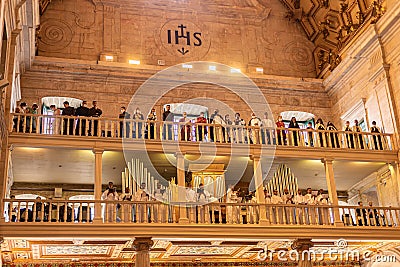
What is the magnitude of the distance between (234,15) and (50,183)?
11120 mm

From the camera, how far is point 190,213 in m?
17.5

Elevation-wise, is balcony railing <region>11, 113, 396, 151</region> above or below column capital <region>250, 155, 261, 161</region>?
above

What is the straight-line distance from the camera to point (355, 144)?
808 inches

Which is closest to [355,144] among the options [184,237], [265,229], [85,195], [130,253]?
[265,229]

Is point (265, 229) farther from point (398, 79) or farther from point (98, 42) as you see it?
point (98, 42)

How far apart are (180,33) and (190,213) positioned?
33.6 feet

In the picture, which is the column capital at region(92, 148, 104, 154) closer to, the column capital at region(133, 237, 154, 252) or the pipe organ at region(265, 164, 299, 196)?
the column capital at region(133, 237, 154, 252)

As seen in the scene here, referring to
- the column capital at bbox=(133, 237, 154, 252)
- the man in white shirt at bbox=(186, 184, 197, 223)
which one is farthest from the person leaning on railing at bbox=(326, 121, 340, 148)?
the column capital at bbox=(133, 237, 154, 252)

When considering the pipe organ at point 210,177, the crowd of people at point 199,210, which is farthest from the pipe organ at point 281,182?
the pipe organ at point 210,177

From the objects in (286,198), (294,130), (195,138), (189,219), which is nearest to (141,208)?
(189,219)

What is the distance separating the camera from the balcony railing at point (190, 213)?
54.3 ft

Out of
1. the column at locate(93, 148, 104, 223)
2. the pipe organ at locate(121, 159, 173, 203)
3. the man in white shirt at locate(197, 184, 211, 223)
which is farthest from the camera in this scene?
the pipe organ at locate(121, 159, 173, 203)

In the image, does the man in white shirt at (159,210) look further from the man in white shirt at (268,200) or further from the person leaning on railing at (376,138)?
the person leaning on railing at (376,138)

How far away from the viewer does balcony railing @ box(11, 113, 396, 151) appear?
59.7 feet
